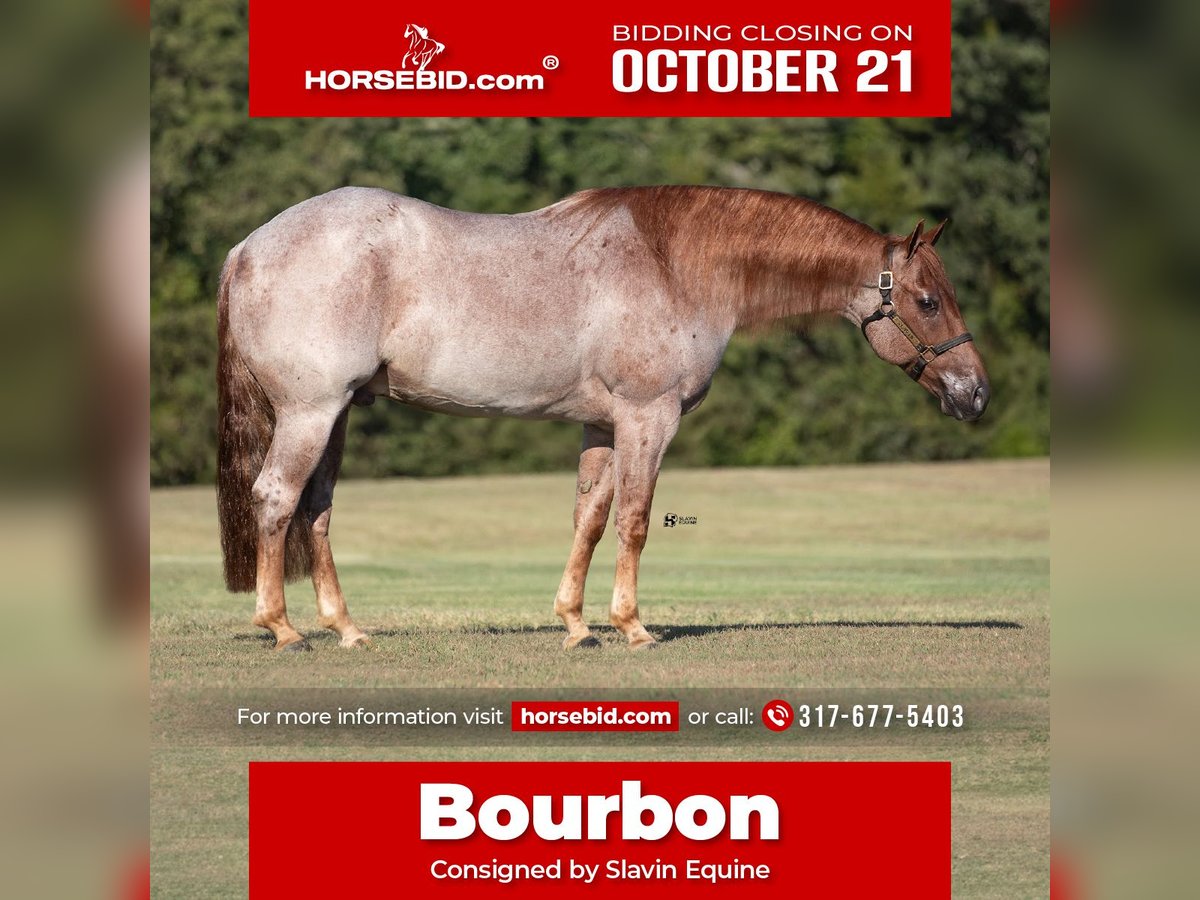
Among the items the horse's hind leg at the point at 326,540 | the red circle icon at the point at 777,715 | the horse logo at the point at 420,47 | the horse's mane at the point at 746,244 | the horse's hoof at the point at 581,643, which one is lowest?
the red circle icon at the point at 777,715

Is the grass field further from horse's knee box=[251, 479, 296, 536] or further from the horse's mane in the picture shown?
the horse's mane

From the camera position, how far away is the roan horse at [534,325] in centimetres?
910

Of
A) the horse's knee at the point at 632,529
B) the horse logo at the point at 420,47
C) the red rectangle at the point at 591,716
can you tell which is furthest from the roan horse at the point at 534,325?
the red rectangle at the point at 591,716

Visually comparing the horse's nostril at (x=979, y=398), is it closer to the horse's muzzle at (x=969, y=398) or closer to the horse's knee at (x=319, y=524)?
the horse's muzzle at (x=969, y=398)

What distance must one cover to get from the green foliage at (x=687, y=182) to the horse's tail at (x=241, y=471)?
45.2 ft

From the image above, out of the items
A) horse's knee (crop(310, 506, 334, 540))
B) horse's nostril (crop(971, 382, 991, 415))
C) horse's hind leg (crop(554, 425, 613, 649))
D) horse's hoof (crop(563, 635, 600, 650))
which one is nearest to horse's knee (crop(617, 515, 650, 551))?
horse's hind leg (crop(554, 425, 613, 649))

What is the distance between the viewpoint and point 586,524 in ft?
32.7

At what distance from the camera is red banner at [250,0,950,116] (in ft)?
25.1

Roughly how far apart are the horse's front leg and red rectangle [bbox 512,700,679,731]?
8.65 ft

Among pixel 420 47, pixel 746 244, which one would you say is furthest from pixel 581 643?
pixel 420 47

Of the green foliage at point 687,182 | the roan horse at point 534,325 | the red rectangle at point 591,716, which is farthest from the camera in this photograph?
the green foliage at point 687,182
